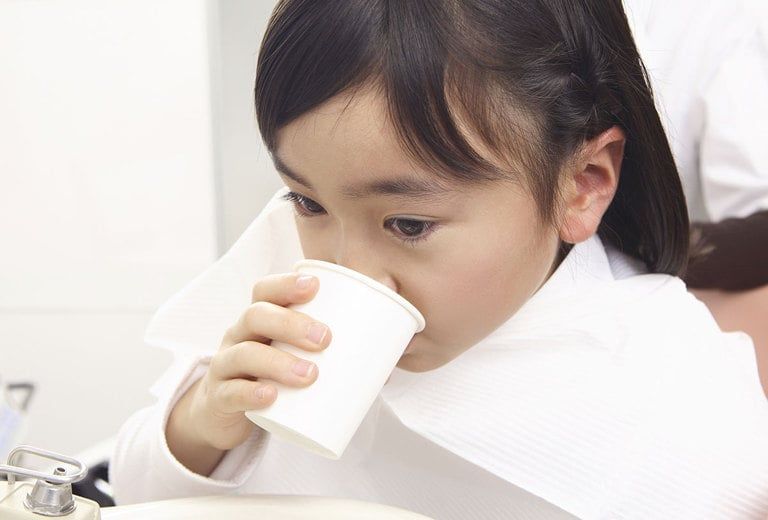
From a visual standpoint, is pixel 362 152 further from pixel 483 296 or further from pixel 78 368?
pixel 78 368

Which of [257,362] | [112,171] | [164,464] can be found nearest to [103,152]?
[112,171]

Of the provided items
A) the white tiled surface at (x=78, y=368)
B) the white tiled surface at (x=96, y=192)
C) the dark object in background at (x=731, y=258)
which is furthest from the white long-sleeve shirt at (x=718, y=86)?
the white tiled surface at (x=78, y=368)

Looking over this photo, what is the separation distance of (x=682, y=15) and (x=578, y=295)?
1.90 feet

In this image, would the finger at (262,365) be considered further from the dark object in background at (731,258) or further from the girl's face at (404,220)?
the dark object in background at (731,258)

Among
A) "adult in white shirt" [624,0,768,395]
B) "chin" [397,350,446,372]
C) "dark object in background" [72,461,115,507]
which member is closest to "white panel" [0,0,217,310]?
"dark object in background" [72,461,115,507]

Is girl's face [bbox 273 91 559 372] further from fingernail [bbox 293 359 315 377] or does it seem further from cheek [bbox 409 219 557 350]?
fingernail [bbox 293 359 315 377]

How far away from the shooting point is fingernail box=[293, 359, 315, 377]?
1.62ft

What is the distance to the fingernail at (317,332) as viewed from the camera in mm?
499

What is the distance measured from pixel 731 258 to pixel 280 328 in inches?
23.9

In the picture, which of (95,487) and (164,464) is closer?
(164,464)

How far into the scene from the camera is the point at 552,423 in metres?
Answer: 0.67

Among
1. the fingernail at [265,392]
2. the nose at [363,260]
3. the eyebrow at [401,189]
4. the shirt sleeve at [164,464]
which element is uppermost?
the eyebrow at [401,189]

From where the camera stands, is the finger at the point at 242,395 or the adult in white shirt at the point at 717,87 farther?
the adult in white shirt at the point at 717,87

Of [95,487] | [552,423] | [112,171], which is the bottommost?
[95,487]
